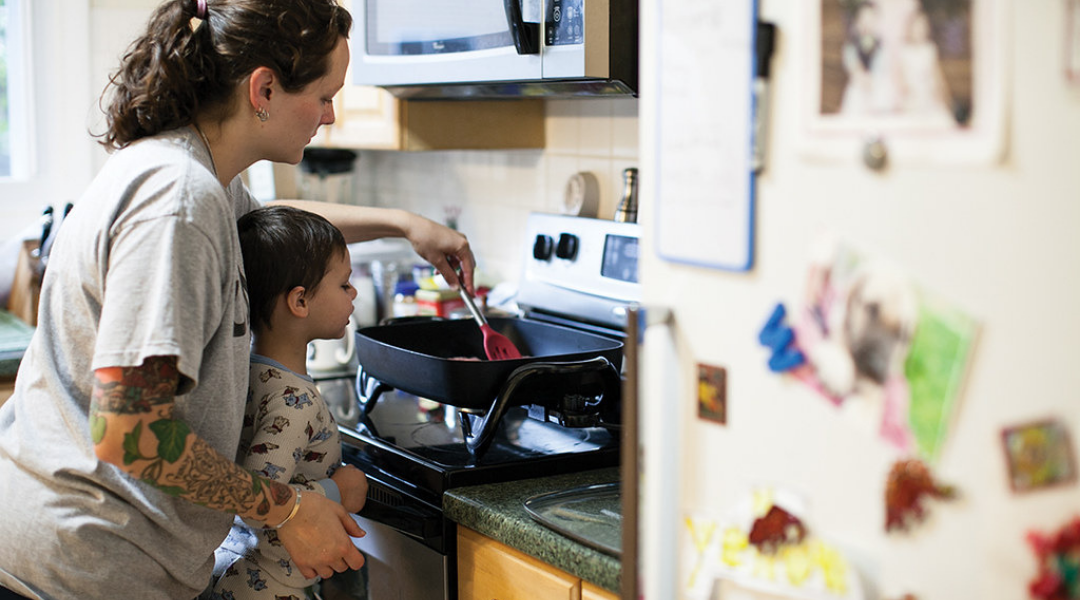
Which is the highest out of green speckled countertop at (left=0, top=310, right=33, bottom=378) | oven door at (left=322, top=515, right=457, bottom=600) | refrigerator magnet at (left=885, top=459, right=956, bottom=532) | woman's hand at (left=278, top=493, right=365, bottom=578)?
refrigerator magnet at (left=885, top=459, right=956, bottom=532)

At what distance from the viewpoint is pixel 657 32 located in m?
0.93

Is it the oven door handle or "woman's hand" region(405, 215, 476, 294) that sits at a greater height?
"woman's hand" region(405, 215, 476, 294)

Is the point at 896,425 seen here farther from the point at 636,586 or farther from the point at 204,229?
the point at 204,229

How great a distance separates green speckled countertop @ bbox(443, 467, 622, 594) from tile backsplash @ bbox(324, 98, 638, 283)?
77 cm

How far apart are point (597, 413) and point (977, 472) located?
0.82 metres

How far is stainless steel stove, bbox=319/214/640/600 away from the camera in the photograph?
4.84 ft

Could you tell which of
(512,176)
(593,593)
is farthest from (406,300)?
(593,593)

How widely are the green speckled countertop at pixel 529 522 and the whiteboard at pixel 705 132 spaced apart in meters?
0.43

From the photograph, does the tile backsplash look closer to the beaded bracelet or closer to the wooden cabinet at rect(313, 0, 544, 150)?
the wooden cabinet at rect(313, 0, 544, 150)

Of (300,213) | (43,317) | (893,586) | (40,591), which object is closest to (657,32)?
(893,586)

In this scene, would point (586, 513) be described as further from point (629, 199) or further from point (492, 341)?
point (629, 199)

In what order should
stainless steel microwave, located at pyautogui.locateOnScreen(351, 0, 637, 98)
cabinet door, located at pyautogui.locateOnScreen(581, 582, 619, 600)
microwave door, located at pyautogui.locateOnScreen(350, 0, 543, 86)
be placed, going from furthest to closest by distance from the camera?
microwave door, located at pyautogui.locateOnScreen(350, 0, 543, 86), stainless steel microwave, located at pyautogui.locateOnScreen(351, 0, 637, 98), cabinet door, located at pyautogui.locateOnScreen(581, 582, 619, 600)

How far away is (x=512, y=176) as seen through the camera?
Answer: 7.91 ft

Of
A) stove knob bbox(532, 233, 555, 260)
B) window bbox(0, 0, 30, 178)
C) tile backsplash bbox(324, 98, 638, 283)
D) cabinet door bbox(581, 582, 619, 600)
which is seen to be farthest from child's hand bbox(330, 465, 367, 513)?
window bbox(0, 0, 30, 178)
